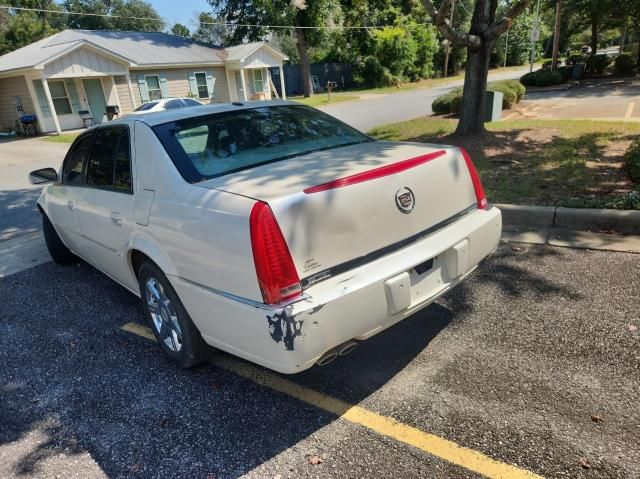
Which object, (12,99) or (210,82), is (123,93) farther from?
(210,82)

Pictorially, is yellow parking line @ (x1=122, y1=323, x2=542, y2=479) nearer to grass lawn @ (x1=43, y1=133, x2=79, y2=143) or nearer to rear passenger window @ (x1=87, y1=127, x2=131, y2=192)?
rear passenger window @ (x1=87, y1=127, x2=131, y2=192)

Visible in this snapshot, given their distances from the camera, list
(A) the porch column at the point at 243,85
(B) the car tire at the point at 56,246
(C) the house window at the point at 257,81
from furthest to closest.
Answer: (C) the house window at the point at 257,81, (A) the porch column at the point at 243,85, (B) the car tire at the point at 56,246

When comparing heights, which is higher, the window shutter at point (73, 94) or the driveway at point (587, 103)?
the window shutter at point (73, 94)

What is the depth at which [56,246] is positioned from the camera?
5.27m

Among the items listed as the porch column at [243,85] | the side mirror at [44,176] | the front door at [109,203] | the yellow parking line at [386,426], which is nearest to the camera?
the yellow parking line at [386,426]

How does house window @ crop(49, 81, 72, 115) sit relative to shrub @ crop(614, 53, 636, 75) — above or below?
above

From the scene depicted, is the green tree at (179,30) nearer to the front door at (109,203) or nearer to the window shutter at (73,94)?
the window shutter at (73,94)

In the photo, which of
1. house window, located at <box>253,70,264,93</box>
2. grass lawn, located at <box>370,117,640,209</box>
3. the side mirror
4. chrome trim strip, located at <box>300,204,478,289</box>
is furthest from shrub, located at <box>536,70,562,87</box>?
the side mirror

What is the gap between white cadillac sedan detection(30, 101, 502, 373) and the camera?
2.36 m

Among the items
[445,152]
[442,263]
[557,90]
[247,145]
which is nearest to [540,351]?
[442,263]

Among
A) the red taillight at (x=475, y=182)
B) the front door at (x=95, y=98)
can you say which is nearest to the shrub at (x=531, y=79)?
the front door at (x=95, y=98)

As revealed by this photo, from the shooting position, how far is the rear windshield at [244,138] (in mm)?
3041

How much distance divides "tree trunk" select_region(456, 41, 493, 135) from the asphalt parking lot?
5.44 metres

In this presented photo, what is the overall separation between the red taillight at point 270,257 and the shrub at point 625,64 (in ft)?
91.5
